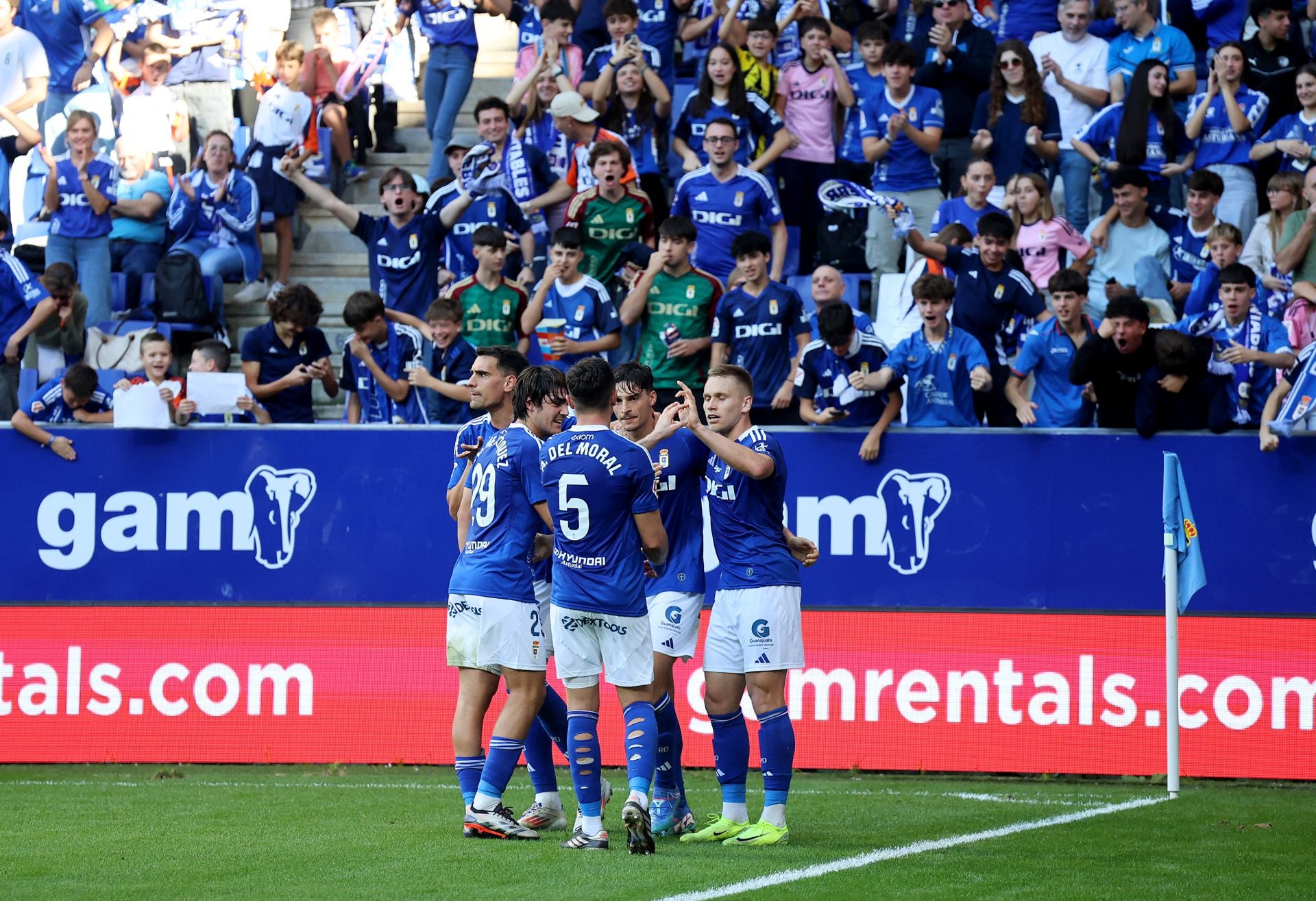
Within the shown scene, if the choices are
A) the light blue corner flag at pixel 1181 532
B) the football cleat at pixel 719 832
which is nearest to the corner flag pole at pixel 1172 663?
the light blue corner flag at pixel 1181 532

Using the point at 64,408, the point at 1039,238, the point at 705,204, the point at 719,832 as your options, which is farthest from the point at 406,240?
the point at 719,832

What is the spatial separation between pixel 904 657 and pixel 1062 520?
128 cm

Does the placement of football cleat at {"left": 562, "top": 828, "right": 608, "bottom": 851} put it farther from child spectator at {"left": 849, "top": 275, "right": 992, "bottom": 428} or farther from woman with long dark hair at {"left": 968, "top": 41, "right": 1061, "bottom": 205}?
woman with long dark hair at {"left": 968, "top": 41, "right": 1061, "bottom": 205}

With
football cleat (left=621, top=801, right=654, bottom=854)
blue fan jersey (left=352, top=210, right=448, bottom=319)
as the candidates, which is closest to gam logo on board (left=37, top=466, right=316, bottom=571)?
blue fan jersey (left=352, top=210, right=448, bottom=319)

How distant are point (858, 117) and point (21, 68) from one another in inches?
307

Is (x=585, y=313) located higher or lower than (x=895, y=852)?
higher

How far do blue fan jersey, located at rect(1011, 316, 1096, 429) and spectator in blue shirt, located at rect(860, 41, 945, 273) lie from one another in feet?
10.1

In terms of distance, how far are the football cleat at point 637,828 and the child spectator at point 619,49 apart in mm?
8780

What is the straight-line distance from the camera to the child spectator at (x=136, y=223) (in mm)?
14703

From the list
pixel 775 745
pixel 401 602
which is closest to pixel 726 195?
pixel 401 602

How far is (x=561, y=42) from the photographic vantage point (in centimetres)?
1537

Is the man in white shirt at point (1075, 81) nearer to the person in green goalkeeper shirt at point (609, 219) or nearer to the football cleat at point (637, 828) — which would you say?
the person in green goalkeeper shirt at point (609, 219)

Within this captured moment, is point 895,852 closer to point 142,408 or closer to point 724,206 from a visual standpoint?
point 142,408

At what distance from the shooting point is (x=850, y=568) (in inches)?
432
